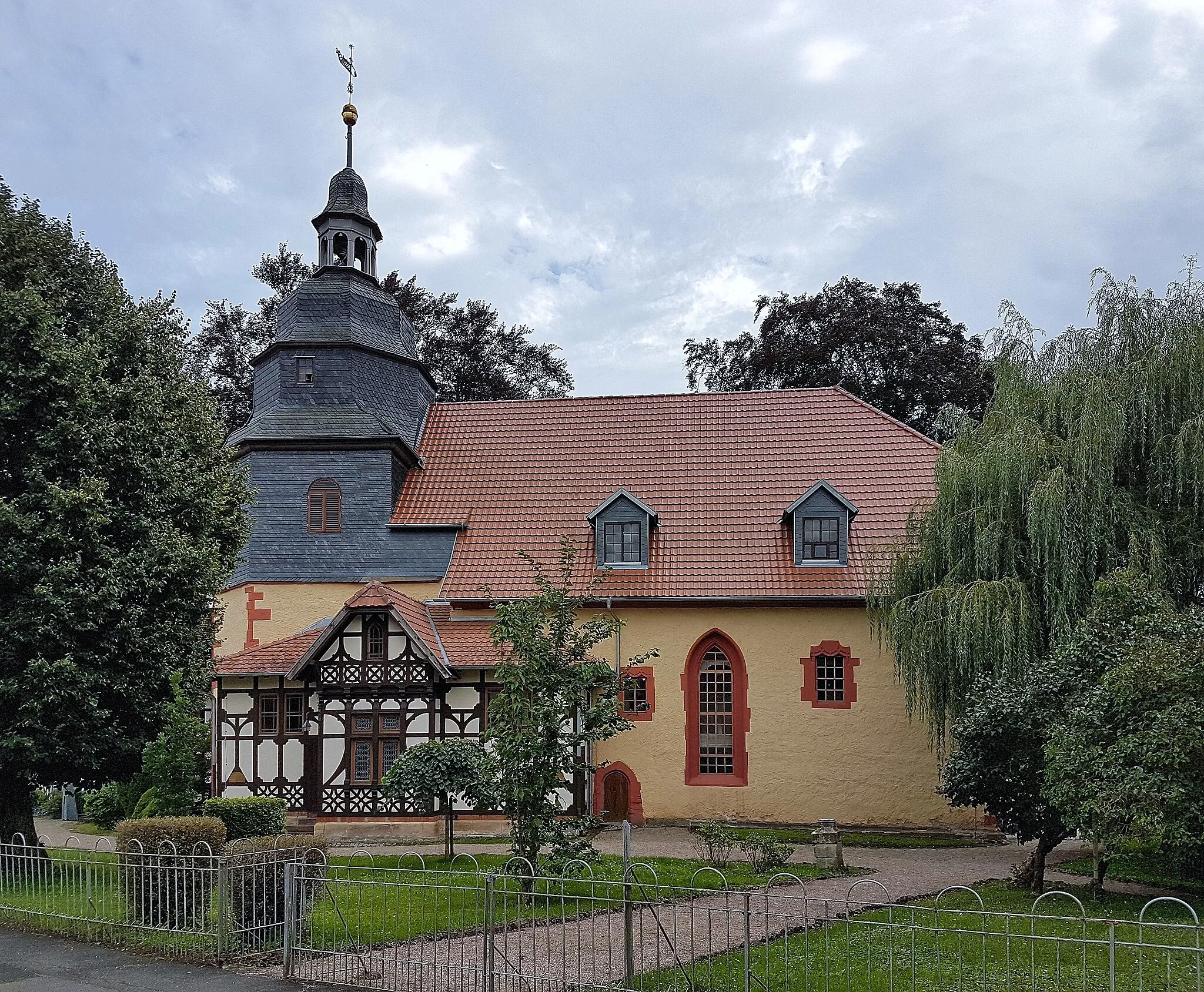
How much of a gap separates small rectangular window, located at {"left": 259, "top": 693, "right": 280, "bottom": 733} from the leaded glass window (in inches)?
319

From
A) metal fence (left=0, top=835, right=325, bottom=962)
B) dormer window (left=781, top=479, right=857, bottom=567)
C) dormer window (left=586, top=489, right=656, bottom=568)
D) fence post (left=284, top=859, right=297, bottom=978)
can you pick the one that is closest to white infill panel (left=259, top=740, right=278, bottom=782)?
metal fence (left=0, top=835, right=325, bottom=962)

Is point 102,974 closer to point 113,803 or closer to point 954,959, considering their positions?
point 954,959

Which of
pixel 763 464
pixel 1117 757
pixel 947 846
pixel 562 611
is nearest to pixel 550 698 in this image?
pixel 562 611

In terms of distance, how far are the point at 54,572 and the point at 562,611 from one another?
7.11 meters

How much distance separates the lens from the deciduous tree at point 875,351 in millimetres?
31125

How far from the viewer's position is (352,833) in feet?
61.0

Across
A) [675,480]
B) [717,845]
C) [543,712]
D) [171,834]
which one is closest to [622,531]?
[675,480]

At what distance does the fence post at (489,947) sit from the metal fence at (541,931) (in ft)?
0.07

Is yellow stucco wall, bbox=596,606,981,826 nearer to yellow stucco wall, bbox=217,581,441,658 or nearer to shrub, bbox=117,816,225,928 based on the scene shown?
yellow stucco wall, bbox=217,581,441,658

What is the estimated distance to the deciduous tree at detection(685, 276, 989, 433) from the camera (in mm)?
31125

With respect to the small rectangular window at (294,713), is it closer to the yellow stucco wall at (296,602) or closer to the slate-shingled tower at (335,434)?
the yellow stucco wall at (296,602)

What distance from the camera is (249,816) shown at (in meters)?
16.3

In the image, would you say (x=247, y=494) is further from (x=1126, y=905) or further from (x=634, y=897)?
(x=1126, y=905)

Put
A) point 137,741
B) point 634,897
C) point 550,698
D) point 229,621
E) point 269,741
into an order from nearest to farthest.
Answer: point 550,698, point 634,897, point 137,741, point 269,741, point 229,621
